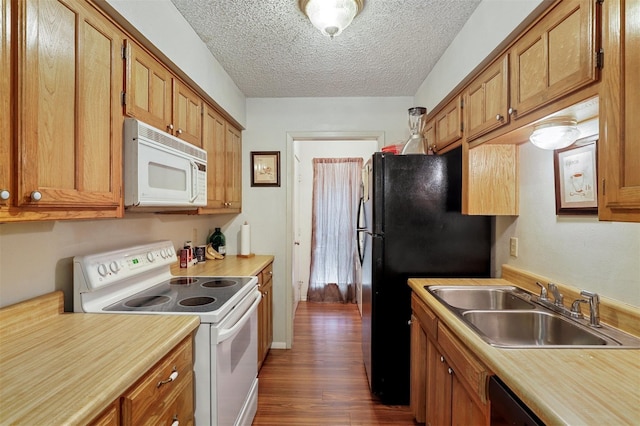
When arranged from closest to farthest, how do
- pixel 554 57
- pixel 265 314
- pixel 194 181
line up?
pixel 554 57 < pixel 194 181 < pixel 265 314

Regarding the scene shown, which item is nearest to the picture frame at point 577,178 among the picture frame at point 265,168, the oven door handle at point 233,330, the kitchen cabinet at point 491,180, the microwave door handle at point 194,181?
the kitchen cabinet at point 491,180

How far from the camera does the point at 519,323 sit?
4.75 feet

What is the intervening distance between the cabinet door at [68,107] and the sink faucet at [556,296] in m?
2.02

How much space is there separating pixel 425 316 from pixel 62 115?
1.84 m

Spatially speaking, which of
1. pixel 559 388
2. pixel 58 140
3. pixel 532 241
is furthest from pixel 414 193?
pixel 58 140

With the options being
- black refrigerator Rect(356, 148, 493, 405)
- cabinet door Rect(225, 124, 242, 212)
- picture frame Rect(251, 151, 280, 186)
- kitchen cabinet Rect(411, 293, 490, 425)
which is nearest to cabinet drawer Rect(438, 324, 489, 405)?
kitchen cabinet Rect(411, 293, 490, 425)

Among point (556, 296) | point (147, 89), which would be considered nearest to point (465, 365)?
point (556, 296)

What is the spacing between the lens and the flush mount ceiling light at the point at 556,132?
50.5 inches

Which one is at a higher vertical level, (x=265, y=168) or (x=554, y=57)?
(x=554, y=57)

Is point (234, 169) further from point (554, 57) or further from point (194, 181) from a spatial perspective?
point (554, 57)

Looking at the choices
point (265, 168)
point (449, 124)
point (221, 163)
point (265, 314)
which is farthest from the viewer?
point (265, 168)

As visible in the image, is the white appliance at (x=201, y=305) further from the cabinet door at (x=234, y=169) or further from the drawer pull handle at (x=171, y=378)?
the cabinet door at (x=234, y=169)

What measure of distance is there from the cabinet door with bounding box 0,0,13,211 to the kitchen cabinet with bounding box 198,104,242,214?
1244 millimetres

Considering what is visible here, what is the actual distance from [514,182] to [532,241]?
0.38 meters
